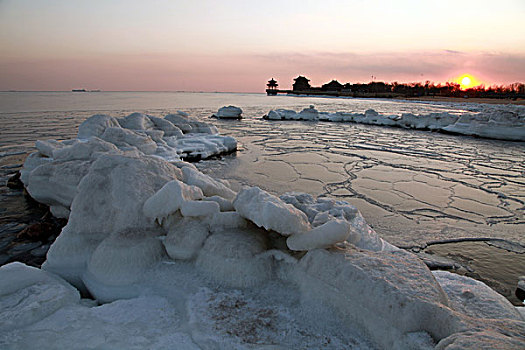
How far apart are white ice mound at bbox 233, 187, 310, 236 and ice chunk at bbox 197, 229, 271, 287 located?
0.63 ft

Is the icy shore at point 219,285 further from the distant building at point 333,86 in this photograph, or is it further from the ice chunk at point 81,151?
the distant building at point 333,86

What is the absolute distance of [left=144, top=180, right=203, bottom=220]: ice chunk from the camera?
7.26 feet

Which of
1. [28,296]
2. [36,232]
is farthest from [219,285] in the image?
[36,232]

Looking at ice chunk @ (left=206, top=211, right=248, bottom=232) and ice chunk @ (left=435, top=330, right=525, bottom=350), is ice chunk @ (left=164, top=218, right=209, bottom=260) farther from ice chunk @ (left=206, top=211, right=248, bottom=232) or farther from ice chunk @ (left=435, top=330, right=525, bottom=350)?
ice chunk @ (left=435, top=330, right=525, bottom=350)

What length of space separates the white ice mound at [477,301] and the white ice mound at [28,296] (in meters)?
2.38

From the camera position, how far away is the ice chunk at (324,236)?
1.84 meters

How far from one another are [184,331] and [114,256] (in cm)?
89

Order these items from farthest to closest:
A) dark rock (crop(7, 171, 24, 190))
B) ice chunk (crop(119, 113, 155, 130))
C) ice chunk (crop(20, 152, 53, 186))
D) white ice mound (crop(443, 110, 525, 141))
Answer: white ice mound (crop(443, 110, 525, 141)) < ice chunk (crop(119, 113, 155, 130)) < dark rock (crop(7, 171, 24, 190)) < ice chunk (crop(20, 152, 53, 186))

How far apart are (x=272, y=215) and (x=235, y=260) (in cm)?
41

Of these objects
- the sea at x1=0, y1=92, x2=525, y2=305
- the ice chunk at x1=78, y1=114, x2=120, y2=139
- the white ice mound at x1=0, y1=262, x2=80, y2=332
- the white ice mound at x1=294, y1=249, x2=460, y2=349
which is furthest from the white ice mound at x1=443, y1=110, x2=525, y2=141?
the white ice mound at x1=0, y1=262, x2=80, y2=332

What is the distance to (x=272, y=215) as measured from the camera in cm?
193

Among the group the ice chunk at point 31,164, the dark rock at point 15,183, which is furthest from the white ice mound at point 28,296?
the dark rock at point 15,183

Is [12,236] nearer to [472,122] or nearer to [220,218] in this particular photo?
[220,218]

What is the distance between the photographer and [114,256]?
2.08 m
